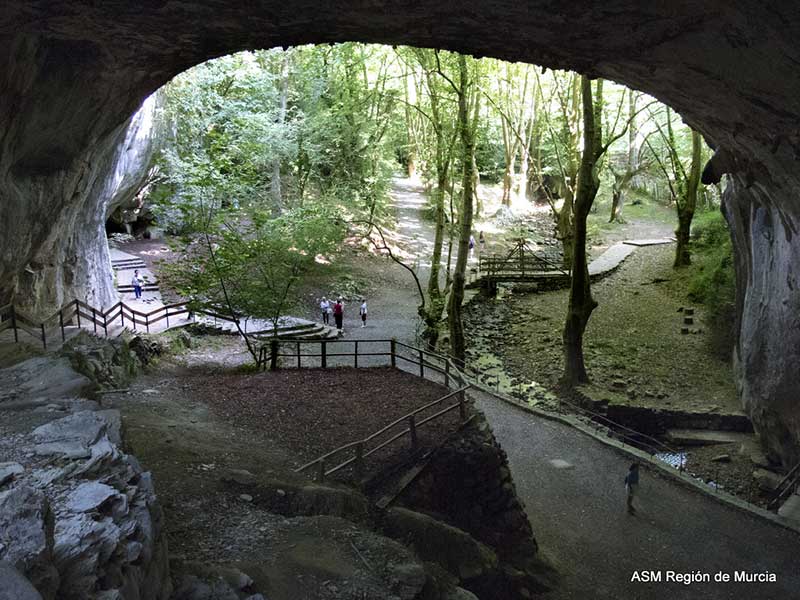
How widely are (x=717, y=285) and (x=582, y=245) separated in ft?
22.7

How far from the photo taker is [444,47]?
352 inches

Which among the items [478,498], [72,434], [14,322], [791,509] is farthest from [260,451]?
[791,509]

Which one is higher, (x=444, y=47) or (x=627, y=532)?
(x=444, y=47)

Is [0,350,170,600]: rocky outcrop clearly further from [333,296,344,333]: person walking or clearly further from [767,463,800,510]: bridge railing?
[333,296,344,333]: person walking

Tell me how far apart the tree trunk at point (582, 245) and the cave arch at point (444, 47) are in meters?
3.76

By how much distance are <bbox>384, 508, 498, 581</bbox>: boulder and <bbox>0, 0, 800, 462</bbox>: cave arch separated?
6564 millimetres

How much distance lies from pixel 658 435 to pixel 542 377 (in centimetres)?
399

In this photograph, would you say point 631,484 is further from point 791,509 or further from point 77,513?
point 77,513

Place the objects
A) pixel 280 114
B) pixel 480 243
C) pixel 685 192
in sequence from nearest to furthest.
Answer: pixel 685 192
pixel 280 114
pixel 480 243

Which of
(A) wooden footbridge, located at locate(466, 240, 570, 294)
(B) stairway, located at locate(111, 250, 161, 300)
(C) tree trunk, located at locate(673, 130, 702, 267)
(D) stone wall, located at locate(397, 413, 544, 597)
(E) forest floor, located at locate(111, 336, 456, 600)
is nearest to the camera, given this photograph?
(E) forest floor, located at locate(111, 336, 456, 600)

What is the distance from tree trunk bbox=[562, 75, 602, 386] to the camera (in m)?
14.8

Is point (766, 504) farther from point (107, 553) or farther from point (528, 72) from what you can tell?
point (528, 72)

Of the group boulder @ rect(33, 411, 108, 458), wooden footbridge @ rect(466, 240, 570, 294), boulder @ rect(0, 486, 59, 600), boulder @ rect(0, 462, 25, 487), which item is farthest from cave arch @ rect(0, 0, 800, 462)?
wooden footbridge @ rect(466, 240, 570, 294)

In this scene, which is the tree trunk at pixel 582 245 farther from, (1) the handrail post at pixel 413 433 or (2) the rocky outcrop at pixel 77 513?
(2) the rocky outcrop at pixel 77 513
